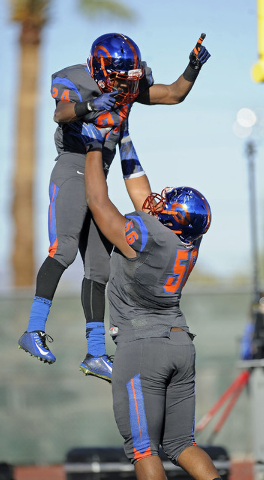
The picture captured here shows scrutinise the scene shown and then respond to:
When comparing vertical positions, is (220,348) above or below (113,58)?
below

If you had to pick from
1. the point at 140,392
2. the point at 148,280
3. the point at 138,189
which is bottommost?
the point at 140,392

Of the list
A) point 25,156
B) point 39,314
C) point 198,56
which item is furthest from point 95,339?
point 25,156

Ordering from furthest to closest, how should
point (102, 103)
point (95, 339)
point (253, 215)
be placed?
point (253, 215), point (95, 339), point (102, 103)

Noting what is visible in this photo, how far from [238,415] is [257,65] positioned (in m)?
6.10

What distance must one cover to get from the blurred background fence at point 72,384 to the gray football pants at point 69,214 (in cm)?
487

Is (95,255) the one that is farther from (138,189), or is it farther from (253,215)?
(253,215)

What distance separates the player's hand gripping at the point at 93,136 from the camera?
3.81 metres

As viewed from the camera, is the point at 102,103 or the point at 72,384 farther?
the point at 72,384

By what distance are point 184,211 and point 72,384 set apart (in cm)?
562

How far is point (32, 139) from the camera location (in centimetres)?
1170

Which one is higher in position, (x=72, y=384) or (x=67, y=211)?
(x=67, y=211)

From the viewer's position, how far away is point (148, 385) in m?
3.78

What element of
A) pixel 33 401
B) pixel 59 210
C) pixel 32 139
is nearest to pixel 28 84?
pixel 32 139

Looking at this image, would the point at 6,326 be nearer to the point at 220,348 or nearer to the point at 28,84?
the point at 220,348
